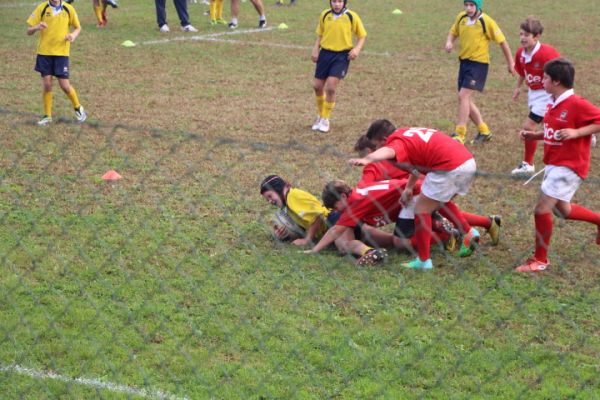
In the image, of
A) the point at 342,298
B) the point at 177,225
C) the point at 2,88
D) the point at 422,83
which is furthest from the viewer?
the point at 422,83

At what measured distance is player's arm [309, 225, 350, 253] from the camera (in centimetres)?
679

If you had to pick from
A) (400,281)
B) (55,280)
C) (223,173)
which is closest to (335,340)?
(400,281)

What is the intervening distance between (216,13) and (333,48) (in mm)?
9205

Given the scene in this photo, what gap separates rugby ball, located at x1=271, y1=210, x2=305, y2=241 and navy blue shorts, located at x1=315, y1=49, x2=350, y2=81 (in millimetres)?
3988

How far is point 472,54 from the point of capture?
33.7ft

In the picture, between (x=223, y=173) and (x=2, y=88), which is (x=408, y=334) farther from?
(x=2, y=88)

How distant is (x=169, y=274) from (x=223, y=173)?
93.8 inches

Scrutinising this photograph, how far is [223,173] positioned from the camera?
344 inches

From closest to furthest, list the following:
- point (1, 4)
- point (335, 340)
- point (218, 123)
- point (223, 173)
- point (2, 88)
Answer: point (335, 340), point (223, 173), point (218, 123), point (2, 88), point (1, 4)

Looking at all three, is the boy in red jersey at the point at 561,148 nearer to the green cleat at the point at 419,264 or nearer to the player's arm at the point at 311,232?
the green cleat at the point at 419,264

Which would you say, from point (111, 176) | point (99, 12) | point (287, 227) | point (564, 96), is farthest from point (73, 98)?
point (99, 12)

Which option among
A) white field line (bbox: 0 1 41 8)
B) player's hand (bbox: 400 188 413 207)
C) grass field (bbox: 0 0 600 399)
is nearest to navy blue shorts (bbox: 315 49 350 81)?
grass field (bbox: 0 0 600 399)

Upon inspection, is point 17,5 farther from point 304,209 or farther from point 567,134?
point 567,134

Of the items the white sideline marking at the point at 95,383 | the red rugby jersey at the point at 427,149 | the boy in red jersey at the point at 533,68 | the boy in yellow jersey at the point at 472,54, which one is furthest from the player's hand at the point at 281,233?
the boy in yellow jersey at the point at 472,54
